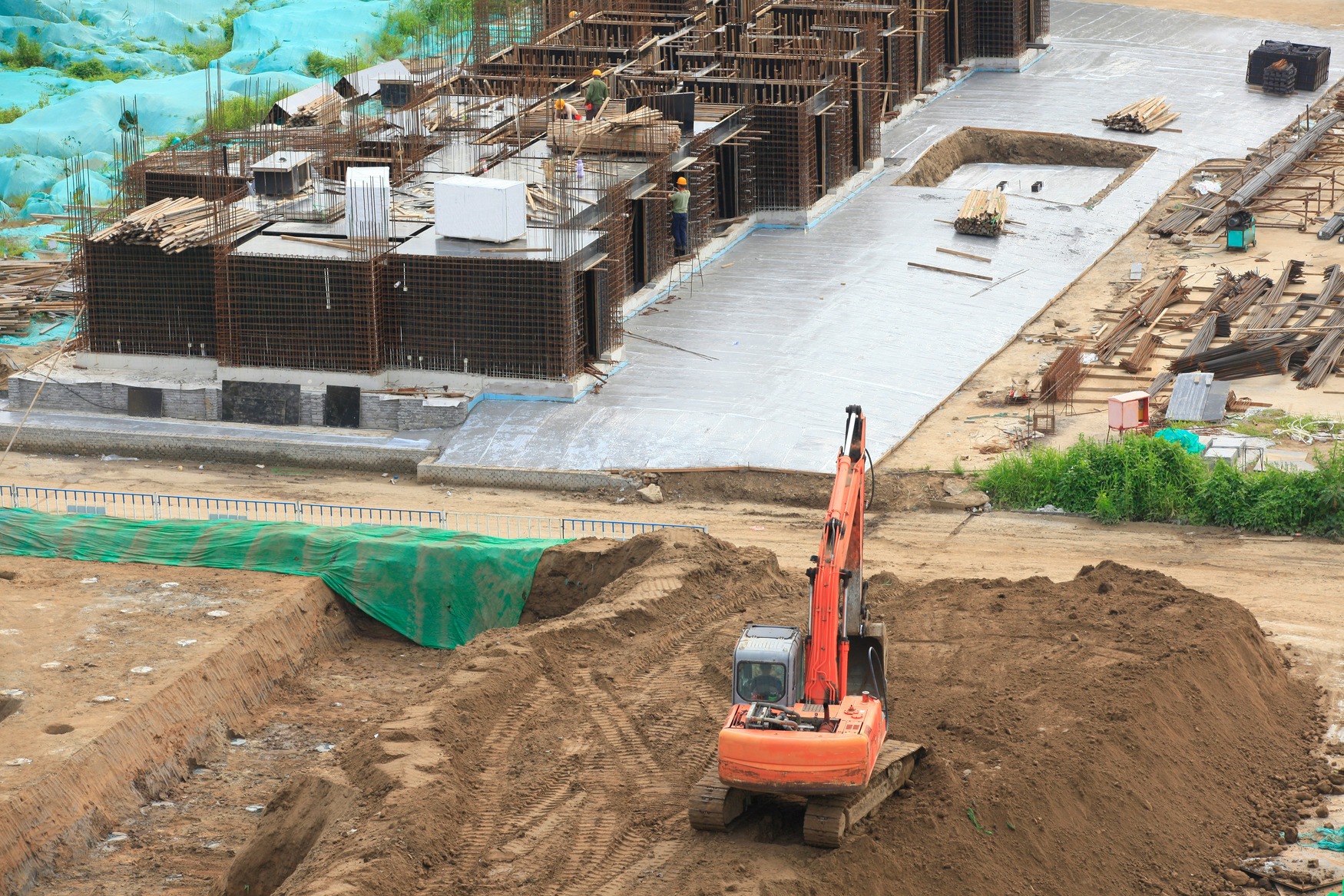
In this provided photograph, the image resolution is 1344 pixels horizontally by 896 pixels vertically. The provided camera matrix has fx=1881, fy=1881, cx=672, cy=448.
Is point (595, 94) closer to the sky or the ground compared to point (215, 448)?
closer to the sky

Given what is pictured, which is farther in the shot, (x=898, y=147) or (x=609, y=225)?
(x=898, y=147)

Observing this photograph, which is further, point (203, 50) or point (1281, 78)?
point (203, 50)

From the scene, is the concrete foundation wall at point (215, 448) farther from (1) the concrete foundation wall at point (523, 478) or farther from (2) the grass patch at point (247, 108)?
(2) the grass patch at point (247, 108)

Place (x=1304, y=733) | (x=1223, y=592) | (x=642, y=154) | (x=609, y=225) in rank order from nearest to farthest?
(x=1304, y=733) < (x=1223, y=592) < (x=609, y=225) < (x=642, y=154)

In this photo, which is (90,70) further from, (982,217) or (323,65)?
(982,217)

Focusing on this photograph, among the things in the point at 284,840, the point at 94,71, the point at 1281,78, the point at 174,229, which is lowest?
the point at 284,840

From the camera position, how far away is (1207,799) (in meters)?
19.0

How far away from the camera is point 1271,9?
59219 millimetres

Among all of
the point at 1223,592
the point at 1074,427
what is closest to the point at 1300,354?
the point at 1074,427

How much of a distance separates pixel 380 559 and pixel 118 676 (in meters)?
3.98

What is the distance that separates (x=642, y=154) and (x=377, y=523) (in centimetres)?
1099

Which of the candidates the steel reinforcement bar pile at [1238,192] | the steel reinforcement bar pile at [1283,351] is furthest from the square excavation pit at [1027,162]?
the steel reinforcement bar pile at [1283,351]

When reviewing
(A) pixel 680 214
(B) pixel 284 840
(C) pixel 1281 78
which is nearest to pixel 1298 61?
(C) pixel 1281 78

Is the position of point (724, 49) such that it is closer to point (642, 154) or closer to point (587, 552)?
point (642, 154)
